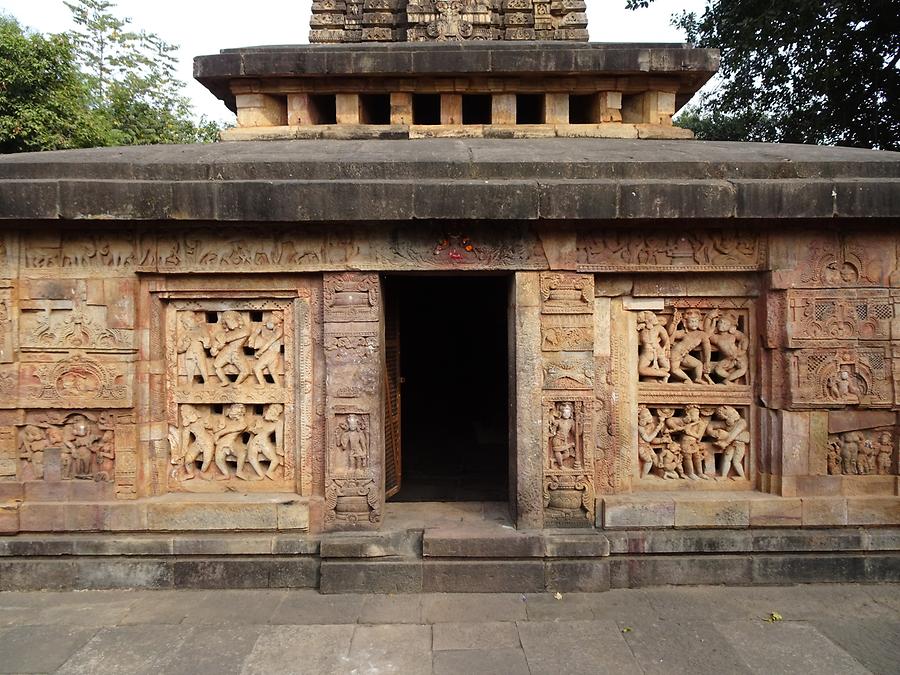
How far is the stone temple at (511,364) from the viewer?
4629 millimetres

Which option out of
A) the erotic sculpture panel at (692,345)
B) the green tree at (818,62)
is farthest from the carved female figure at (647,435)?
the green tree at (818,62)

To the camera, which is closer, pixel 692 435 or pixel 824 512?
pixel 824 512

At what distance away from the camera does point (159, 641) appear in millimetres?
3980

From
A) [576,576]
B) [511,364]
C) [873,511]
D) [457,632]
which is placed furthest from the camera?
[511,364]

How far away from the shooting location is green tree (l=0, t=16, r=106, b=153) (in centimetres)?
1272

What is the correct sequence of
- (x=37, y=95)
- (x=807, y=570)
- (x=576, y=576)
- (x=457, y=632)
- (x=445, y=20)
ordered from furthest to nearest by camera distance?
(x=37, y=95) → (x=445, y=20) → (x=807, y=570) → (x=576, y=576) → (x=457, y=632)

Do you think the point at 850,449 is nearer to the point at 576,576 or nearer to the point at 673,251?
the point at 673,251

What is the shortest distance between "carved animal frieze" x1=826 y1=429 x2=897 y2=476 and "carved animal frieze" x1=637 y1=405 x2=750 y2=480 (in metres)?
0.66

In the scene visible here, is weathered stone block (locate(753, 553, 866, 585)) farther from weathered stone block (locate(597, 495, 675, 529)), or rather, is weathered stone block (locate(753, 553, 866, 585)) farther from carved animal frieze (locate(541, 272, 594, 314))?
carved animal frieze (locate(541, 272, 594, 314))

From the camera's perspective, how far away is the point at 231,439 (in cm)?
507

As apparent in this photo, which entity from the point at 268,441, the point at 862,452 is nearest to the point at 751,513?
the point at 862,452

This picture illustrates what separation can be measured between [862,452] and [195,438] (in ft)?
18.2

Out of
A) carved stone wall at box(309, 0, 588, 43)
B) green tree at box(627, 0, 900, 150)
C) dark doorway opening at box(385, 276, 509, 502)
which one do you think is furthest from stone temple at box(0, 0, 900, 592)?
green tree at box(627, 0, 900, 150)

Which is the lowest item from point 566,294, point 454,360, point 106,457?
point 106,457
